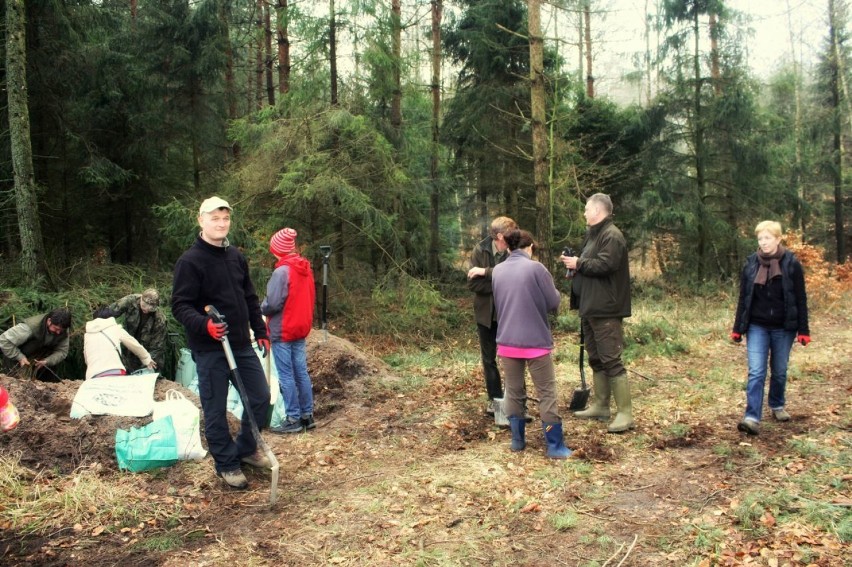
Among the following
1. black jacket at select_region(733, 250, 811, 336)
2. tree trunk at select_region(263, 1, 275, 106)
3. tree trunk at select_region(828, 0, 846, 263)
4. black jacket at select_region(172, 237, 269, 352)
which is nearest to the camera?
black jacket at select_region(172, 237, 269, 352)

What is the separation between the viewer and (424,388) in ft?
25.2

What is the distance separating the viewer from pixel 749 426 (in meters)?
5.27

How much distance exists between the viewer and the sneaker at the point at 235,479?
4551 mm

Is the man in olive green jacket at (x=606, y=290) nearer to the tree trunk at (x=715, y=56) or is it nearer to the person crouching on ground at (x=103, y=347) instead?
the person crouching on ground at (x=103, y=347)

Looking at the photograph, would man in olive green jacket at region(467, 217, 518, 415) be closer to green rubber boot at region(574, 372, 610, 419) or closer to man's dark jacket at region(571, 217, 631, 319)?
man's dark jacket at region(571, 217, 631, 319)

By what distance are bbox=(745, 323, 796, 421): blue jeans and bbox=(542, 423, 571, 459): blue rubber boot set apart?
5.70 ft

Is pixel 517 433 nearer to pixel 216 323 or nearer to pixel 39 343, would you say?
pixel 216 323

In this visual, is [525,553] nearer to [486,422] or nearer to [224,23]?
[486,422]

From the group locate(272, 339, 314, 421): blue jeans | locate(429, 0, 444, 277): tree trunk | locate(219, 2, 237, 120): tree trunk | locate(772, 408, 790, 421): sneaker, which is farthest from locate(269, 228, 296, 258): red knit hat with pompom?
locate(219, 2, 237, 120): tree trunk

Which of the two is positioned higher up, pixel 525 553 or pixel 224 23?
pixel 224 23

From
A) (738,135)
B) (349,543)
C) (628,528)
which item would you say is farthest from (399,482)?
(738,135)

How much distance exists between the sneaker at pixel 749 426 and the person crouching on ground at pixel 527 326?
159cm

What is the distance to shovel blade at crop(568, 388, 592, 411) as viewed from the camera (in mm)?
6250

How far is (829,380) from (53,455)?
802 centimetres
